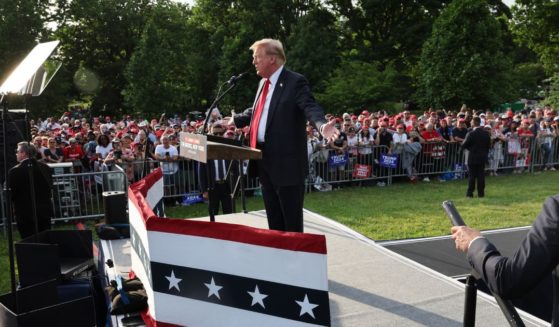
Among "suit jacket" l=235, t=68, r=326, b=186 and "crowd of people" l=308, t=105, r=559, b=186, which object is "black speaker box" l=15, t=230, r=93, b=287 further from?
"crowd of people" l=308, t=105, r=559, b=186

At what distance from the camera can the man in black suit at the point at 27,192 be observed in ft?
23.2

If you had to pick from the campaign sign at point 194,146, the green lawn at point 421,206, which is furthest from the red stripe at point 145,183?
the green lawn at point 421,206

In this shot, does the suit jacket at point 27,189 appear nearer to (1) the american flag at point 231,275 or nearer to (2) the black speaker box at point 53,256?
(2) the black speaker box at point 53,256

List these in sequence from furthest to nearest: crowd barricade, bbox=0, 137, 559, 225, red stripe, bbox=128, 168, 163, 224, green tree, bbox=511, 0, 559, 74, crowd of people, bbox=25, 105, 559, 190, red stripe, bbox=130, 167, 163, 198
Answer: green tree, bbox=511, 0, 559, 74 < crowd of people, bbox=25, 105, 559, 190 < crowd barricade, bbox=0, 137, 559, 225 < red stripe, bbox=130, 167, 163, 198 < red stripe, bbox=128, 168, 163, 224

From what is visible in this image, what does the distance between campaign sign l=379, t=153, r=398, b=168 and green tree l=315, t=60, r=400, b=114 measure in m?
17.7

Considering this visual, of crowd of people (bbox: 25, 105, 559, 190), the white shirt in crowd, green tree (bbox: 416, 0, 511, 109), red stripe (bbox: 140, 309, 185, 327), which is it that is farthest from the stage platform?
green tree (bbox: 416, 0, 511, 109)

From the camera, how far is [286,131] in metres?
3.99

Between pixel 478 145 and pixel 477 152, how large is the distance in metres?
0.20

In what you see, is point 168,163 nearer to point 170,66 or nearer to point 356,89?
point 356,89

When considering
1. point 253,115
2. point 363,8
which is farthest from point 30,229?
point 363,8

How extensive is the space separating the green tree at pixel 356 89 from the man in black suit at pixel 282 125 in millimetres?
27315

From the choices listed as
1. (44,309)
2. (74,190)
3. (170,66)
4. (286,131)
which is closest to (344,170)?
(74,190)

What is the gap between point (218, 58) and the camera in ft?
128

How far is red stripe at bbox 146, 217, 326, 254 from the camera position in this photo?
278cm
